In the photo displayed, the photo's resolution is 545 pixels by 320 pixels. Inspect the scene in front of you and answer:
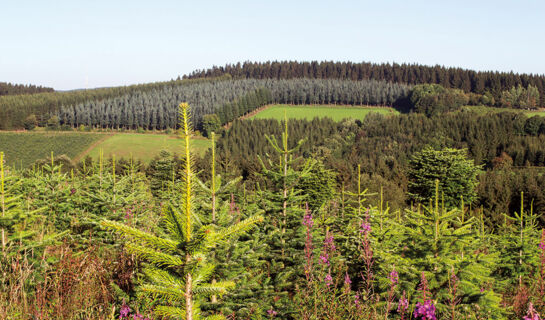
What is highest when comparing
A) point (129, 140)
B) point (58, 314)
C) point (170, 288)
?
point (170, 288)

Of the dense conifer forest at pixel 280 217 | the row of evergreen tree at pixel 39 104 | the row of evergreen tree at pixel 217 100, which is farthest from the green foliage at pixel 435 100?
the row of evergreen tree at pixel 39 104

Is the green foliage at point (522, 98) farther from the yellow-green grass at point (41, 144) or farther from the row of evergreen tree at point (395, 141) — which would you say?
the yellow-green grass at point (41, 144)

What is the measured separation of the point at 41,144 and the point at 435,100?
129 metres

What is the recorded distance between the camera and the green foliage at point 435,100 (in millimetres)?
136750

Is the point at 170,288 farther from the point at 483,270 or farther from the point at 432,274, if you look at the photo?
the point at 483,270

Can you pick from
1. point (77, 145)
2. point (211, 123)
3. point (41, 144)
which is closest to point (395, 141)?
point (211, 123)

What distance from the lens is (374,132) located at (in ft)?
355

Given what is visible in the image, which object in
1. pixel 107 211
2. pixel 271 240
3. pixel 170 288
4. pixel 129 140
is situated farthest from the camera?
pixel 129 140

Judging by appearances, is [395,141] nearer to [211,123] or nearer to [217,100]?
[211,123]

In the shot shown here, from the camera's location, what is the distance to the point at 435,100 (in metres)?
140

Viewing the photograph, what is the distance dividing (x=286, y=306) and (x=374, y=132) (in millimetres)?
106742

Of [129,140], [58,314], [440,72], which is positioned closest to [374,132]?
[129,140]

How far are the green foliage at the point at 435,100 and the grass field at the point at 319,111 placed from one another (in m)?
10.2

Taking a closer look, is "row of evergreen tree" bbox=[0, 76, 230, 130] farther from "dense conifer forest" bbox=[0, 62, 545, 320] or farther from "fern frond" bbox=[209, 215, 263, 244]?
"fern frond" bbox=[209, 215, 263, 244]
